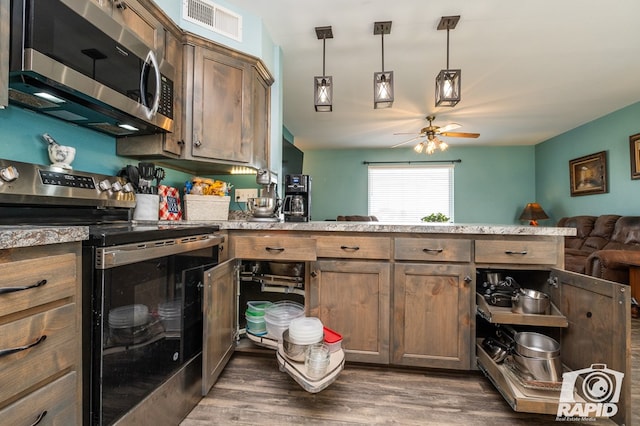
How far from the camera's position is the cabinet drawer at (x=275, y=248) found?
1577 mm

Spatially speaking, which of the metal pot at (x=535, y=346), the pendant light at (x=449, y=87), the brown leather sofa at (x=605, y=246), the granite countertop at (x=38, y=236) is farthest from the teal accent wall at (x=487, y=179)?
the granite countertop at (x=38, y=236)

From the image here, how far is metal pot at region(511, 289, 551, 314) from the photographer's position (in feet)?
4.73

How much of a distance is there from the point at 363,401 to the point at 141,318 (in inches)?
42.7

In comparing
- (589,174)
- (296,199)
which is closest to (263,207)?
(296,199)

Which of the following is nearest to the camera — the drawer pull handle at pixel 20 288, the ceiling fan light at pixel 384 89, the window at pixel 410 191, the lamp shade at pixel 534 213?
the drawer pull handle at pixel 20 288

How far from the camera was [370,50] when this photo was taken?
2486 millimetres

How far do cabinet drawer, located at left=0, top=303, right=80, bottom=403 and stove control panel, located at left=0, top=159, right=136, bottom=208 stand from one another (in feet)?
2.17

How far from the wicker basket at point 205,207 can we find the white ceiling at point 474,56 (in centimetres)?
140

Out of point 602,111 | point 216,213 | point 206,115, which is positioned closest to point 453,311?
point 216,213

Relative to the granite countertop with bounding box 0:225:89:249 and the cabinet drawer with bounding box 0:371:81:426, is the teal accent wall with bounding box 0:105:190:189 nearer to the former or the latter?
the granite countertop with bounding box 0:225:89:249

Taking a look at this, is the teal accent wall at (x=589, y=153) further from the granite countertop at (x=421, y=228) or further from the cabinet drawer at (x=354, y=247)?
the cabinet drawer at (x=354, y=247)

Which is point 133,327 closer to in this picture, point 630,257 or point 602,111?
point 630,257

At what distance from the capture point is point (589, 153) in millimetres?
4297

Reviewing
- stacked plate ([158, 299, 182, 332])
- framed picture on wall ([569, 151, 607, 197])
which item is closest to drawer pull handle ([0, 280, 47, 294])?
stacked plate ([158, 299, 182, 332])
